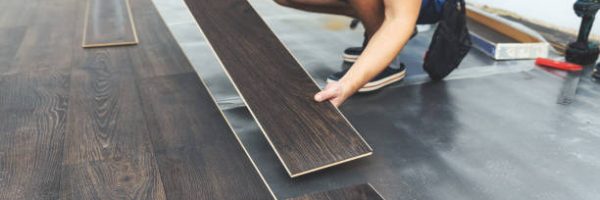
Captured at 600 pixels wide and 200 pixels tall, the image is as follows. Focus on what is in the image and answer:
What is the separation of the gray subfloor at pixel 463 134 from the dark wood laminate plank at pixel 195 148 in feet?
0.17

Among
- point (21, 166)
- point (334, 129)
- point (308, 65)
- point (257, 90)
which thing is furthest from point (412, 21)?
point (21, 166)

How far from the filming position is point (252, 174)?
53.5 inches

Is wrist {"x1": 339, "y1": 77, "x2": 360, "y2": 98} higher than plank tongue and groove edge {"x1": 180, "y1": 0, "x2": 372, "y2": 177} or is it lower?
higher

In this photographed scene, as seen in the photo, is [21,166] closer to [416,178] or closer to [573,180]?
[416,178]

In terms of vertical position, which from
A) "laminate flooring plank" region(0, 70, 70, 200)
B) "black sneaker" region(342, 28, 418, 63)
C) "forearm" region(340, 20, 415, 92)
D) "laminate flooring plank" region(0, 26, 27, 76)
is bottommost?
"laminate flooring plank" region(0, 26, 27, 76)

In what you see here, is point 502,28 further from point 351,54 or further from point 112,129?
point 112,129

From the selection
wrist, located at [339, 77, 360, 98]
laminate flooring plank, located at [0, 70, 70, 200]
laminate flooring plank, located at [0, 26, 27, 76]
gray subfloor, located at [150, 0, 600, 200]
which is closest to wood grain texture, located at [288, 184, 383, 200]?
gray subfloor, located at [150, 0, 600, 200]

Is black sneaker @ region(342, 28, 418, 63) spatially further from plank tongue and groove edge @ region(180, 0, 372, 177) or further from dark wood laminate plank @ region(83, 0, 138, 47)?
dark wood laminate plank @ region(83, 0, 138, 47)

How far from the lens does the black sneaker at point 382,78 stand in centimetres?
194

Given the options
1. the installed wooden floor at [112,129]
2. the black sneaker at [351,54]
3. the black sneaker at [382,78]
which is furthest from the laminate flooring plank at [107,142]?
the black sneaker at [351,54]

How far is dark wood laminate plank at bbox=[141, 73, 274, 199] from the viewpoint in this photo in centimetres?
129

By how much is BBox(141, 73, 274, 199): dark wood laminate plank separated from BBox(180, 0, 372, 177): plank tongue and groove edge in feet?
0.39

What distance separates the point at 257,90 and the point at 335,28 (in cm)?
132

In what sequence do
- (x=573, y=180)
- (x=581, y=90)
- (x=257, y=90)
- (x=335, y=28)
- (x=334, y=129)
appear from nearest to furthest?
(x=573, y=180), (x=334, y=129), (x=257, y=90), (x=581, y=90), (x=335, y=28)
